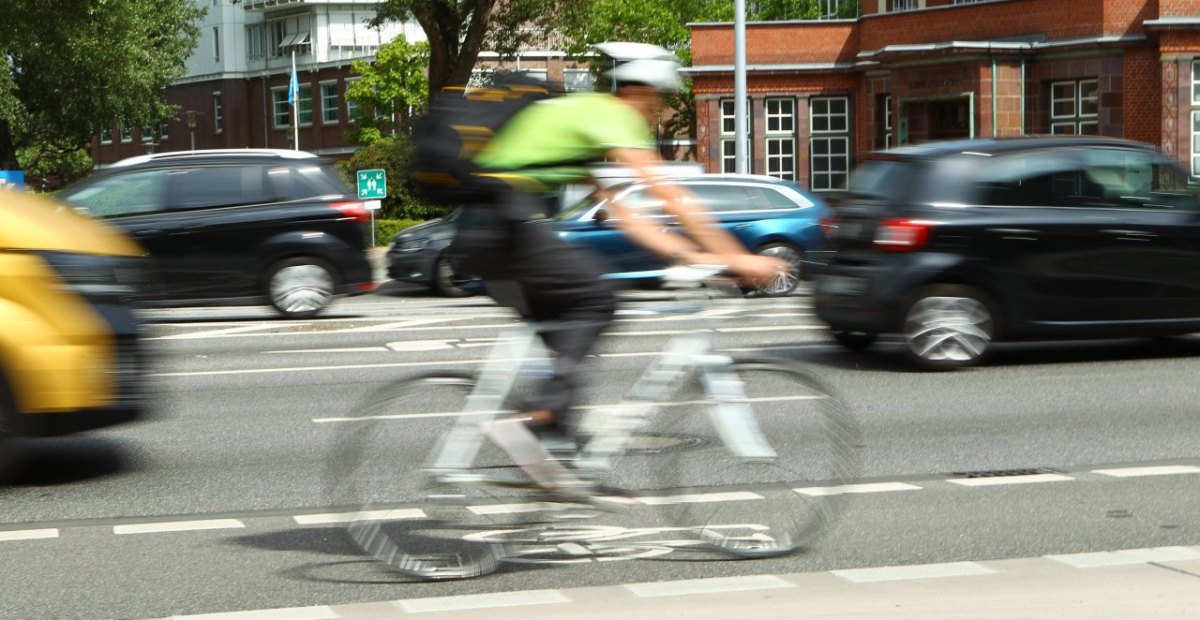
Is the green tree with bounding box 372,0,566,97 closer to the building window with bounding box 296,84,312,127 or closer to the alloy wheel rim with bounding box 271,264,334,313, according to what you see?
the alloy wheel rim with bounding box 271,264,334,313

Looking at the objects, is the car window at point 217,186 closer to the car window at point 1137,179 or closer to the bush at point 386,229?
the car window at point 1137,179

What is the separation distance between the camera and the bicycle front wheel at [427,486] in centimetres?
574

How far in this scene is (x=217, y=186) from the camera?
61.0ft

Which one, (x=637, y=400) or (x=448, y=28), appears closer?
(x=637, y=400)

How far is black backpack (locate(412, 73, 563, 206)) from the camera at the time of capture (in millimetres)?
5605

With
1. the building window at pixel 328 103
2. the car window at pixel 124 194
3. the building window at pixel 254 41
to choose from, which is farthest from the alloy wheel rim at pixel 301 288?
the building window at pixel 254 41

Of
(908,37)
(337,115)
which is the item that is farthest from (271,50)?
→ (908,37)

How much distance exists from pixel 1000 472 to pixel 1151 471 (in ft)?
2.32

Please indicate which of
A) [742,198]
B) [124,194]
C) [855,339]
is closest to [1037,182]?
[855,339]

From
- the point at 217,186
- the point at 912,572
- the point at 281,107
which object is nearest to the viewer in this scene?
the point at 912,572

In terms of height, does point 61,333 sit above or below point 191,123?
below

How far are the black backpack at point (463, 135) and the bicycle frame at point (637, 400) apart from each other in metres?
0.52

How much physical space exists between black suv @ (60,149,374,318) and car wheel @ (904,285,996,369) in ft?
27.0

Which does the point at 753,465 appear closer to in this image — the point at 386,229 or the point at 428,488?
the point at 428,488
